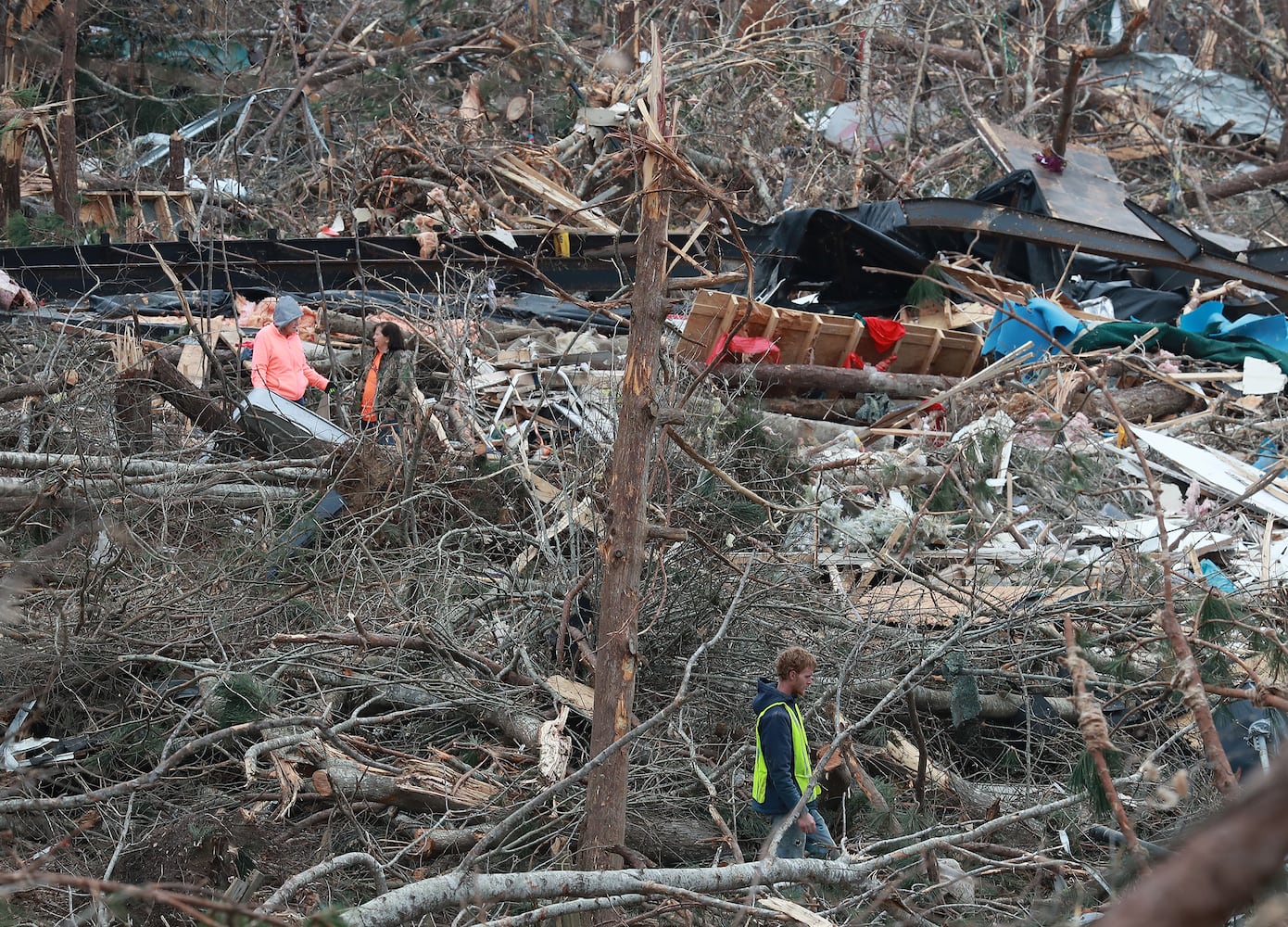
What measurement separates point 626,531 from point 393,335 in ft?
15.8

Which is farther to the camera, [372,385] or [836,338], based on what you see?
[836,338]

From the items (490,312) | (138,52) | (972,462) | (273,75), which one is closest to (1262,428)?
(972,462)

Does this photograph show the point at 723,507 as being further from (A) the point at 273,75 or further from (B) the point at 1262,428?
(A) the point at 273,75

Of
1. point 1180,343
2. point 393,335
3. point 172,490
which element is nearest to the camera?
point 172,490

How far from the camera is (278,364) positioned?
8.08 m

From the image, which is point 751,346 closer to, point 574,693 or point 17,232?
point 574,693

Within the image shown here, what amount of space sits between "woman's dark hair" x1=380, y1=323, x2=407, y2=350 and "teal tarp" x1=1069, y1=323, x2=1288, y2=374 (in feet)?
17.8

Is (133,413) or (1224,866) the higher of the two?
(1224,866)

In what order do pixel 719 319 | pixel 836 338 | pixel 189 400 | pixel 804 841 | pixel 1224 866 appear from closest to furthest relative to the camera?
pixel 1224 866 < pixel 804 841 < pixel 189 400 < pixel 719 319 < pixel 836 338

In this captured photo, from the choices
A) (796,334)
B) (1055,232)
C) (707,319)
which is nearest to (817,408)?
(796,334)

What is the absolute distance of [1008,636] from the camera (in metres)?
5.80

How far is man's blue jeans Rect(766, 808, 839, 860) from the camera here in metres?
4.35

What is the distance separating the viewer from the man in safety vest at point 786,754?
14.0 ft

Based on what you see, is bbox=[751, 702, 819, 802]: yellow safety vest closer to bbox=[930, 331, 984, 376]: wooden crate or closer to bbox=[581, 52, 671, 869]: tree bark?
bbox=[581, 52, 671, 869]: tree bark
